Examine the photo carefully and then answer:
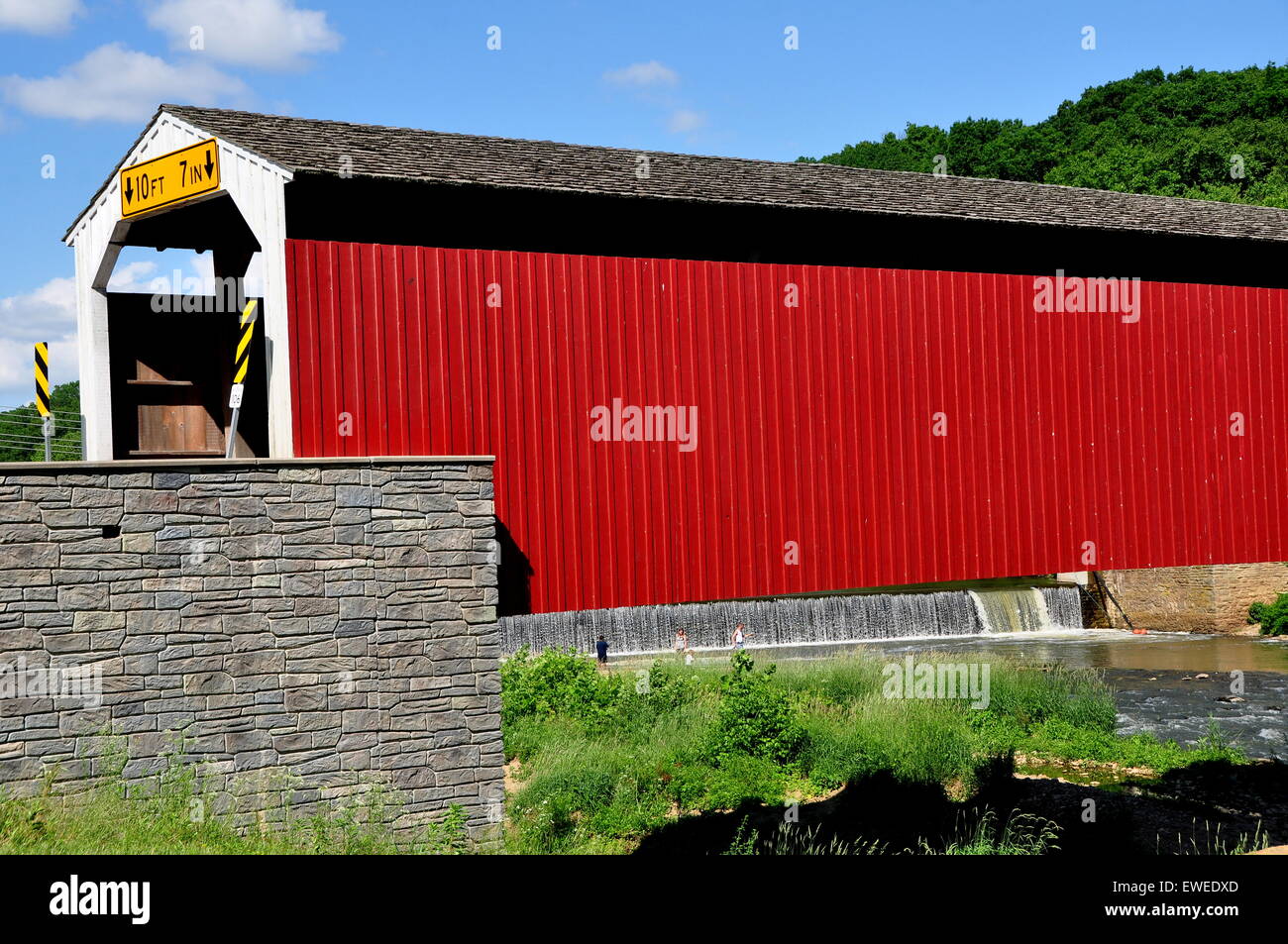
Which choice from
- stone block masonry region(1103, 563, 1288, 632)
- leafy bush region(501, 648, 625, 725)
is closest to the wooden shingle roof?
leafy bush region(501, 648, 625, 725)

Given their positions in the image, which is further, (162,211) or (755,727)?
(755,727)

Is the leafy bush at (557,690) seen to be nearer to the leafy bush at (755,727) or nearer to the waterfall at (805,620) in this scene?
the leafy bush at (755,727)

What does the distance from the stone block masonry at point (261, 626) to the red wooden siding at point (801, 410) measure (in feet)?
2.08

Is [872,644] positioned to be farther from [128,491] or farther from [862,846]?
[128,491]

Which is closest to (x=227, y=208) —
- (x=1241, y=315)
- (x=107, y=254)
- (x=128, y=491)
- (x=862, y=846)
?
(x=107, y=254)

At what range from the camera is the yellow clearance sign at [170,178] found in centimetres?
1039

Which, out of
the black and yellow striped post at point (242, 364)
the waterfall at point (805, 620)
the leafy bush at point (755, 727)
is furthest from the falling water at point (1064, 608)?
the black and yellow striped post at point (242, 364)

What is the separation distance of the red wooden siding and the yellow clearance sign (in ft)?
4.51

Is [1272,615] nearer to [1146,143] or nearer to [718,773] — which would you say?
[718,773]

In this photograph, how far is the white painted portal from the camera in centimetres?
983

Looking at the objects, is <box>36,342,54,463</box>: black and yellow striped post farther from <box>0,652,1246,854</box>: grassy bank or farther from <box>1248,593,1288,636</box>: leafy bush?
<box>1248,593,1288,636</box>: leafy bush

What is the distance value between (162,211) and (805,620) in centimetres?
2160

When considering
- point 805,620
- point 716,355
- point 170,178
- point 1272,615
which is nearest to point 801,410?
point 716,355

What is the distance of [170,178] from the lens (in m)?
10.9
